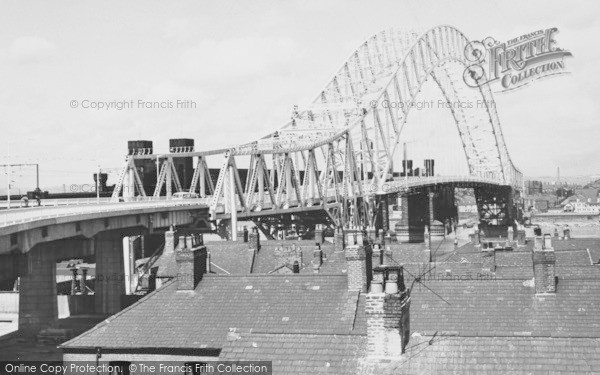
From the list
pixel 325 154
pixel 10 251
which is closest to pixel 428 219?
pixel 325 154

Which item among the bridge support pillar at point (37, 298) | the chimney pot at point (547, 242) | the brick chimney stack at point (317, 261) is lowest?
the bridge support pillar at point (37, 298)

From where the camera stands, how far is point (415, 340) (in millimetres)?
21234

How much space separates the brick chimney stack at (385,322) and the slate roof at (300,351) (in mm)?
648

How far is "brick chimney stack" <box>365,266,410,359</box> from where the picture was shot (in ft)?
65.8

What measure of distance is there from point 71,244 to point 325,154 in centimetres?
6832

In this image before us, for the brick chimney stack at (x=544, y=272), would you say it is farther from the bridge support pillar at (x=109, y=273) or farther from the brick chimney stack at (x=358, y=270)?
the bridge support pillar at (x=109, y=273)

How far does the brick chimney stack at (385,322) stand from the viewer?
20047 millimetres

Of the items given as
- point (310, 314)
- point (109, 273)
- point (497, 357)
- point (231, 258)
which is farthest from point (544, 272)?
point (109, 273)

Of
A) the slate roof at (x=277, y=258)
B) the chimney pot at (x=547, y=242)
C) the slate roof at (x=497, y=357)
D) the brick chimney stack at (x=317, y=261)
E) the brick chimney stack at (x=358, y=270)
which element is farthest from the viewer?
the slate roof at (x=277, y=258)

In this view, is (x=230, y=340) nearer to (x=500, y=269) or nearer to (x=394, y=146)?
(x=500, y=269)

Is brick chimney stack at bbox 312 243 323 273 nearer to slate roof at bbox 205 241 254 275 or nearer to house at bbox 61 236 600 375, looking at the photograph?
slate roof at bbox 205 241 254 275

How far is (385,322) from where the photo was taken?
20141mm

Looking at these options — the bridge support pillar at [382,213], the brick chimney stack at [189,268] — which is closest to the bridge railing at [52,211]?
the brick chimney stack at [189,268]

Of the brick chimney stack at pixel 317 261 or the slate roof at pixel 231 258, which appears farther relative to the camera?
the slate roof at pixel 231 258
